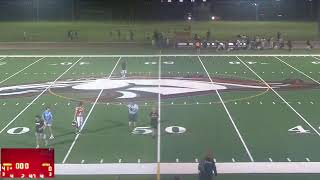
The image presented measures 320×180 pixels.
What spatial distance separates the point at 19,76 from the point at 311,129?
17579 millimetres

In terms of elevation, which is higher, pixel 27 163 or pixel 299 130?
pixel 27 163

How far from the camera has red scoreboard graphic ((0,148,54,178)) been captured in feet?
30.3

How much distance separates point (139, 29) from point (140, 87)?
1396 inches

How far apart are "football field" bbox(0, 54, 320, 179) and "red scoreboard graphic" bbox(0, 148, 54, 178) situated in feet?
18.4

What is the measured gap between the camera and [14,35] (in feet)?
196

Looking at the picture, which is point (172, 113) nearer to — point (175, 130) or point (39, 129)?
point (175, 130)

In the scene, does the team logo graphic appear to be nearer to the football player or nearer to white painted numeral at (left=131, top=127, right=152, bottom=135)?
white painted numeral at (left=131, top=127, right=152, bottom=135)

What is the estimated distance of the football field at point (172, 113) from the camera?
1659 cm

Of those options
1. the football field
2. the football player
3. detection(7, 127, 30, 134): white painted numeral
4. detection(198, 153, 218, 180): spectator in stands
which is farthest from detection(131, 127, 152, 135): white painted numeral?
detection(198, 153, 218, 180): spectator in stands

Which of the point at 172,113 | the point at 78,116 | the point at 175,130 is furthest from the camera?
the point at 172,113

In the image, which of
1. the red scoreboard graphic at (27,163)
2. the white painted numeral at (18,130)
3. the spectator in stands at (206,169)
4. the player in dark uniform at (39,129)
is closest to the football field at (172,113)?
the white painted numeral at (18,130)

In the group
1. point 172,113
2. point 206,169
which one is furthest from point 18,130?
point 206,169

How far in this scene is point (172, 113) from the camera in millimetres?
23078

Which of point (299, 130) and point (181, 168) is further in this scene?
point (299, 130)
